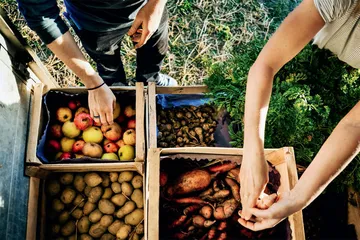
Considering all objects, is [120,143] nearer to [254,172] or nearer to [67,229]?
[67,229]

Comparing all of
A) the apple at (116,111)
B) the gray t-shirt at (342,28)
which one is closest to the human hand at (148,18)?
the apple at (116,111)

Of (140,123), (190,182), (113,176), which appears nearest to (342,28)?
(190,182)

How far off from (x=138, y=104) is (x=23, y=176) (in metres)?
0.86

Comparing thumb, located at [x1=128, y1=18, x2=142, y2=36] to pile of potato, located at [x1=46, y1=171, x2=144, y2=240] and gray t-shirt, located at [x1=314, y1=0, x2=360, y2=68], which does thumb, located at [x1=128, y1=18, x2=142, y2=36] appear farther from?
gray t-shirt, located at [x1=314, y1=0, x2=360, y2=68]

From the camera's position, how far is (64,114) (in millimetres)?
2357

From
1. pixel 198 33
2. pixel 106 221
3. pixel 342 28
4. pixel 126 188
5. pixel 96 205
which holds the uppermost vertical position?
pixel 198 33

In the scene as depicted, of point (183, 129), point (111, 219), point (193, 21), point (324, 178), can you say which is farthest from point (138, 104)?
point (193, 21)

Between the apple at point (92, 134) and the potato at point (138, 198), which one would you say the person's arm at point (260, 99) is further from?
the apple at point (92, 134)

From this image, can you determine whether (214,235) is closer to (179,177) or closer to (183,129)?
(179,177)

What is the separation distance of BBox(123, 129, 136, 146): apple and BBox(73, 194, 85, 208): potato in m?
0.50

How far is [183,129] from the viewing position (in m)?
2.56

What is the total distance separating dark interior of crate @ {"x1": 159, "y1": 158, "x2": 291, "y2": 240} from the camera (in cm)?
202

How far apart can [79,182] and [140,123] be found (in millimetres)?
602

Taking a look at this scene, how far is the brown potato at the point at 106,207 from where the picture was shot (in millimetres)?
2305
